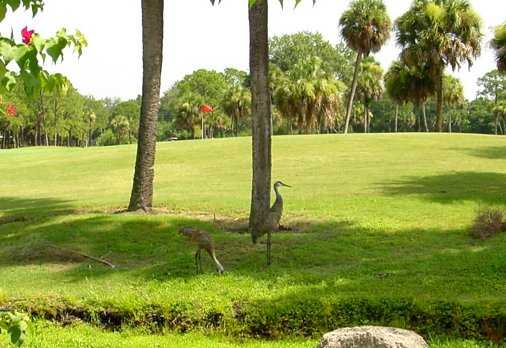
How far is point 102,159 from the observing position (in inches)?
1291

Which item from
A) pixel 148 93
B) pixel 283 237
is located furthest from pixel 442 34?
pixel 283 237

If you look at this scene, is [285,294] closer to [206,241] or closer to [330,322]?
[330,322]

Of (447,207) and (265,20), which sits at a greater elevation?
(265,20)

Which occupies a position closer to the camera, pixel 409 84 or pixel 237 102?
pixel 409 84

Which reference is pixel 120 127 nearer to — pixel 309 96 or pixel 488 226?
pixel 309 96

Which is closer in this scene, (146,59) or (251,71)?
(251,71)

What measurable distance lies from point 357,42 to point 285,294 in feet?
121

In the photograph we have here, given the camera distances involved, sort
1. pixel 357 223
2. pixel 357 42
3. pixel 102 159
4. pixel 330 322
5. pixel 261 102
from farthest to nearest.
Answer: pixel 357 42 → pixel 102 159 → pixel 357 223 → pixel 261 102 → pixel 330 322

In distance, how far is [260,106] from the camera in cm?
1249

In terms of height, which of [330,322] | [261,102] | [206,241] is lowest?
[330,322]

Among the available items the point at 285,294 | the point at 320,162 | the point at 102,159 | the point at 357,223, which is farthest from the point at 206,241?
the point at 102,159

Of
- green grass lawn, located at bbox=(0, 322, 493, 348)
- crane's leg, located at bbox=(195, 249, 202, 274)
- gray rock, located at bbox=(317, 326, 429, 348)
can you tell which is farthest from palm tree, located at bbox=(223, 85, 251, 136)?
gray rock, located at bbox=(317, 326, 429, 348)

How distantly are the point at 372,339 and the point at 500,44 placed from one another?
2234 cm

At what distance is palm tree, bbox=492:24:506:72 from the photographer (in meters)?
24.6
